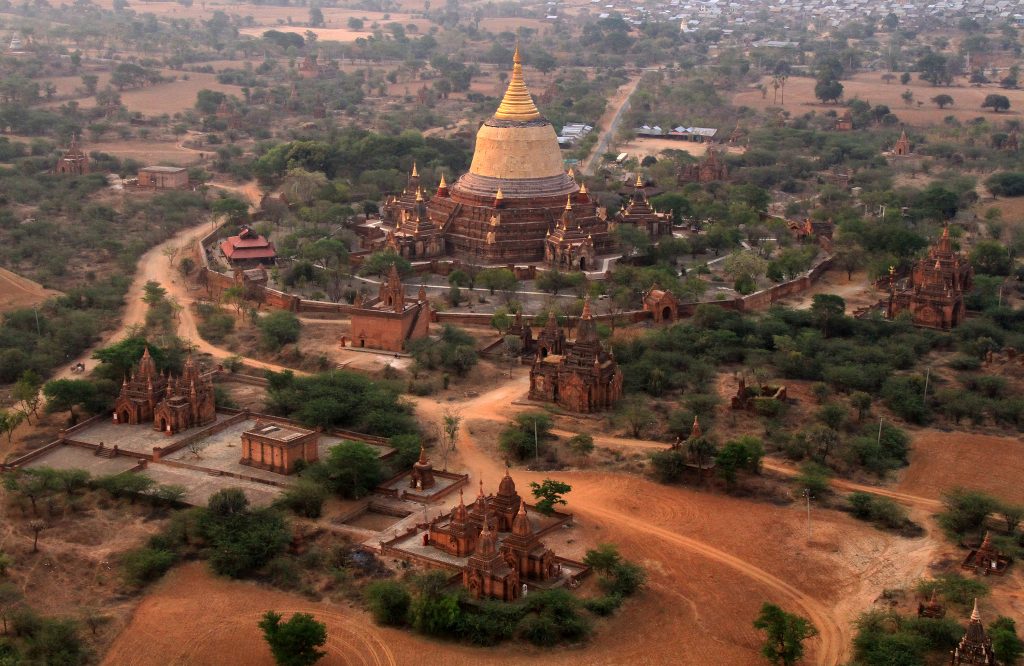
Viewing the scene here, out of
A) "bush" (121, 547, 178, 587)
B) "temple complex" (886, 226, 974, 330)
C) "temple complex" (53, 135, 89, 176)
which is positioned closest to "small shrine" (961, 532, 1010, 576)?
"bush" (121, 547, 178, 587)

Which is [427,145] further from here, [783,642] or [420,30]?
[420,30]

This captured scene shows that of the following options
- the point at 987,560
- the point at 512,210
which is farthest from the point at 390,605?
the point at 512,210

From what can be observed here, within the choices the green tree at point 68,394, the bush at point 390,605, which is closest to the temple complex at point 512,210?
the green tree at point 68,394

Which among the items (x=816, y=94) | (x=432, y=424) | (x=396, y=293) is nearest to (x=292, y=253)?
(x=396, y=293)

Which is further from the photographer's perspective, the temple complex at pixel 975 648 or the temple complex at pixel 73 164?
the temple complex at pixel 73 164

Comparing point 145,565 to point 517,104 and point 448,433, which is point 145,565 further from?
point 517,104

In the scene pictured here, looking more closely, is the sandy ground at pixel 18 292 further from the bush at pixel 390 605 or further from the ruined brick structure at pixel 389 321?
the bush at pixel 390 605

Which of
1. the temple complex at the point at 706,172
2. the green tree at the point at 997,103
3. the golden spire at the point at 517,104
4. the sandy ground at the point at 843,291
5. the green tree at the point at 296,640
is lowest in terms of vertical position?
the green tree at the point at 296,640
